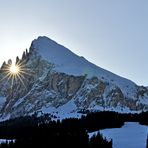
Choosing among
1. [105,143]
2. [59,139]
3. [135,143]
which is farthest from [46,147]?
[135,143]

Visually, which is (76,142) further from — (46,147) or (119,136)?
(119,136)

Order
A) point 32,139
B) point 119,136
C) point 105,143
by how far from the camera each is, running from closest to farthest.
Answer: point 105,143 → point 32,139 → point 119,136

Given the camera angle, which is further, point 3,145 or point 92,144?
point 3,145

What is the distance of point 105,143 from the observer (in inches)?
6245

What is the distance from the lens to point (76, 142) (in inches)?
6294

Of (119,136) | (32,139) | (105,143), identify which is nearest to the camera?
(105,143)

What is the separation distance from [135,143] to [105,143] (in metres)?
24.3

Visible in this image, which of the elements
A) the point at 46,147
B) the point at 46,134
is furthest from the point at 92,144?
the point at 46,134

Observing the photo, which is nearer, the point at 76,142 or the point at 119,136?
the point at 76,142

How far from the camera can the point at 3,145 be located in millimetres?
173125

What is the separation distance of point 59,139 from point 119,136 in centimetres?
4018

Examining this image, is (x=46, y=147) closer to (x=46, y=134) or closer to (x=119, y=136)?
(x=46, y=134)

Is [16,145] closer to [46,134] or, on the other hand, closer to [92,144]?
[46,134]

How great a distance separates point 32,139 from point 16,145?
5.40 m
